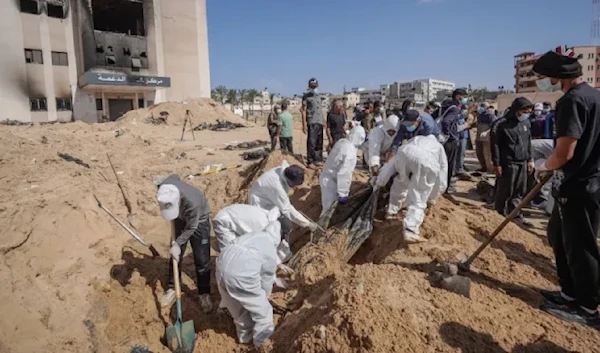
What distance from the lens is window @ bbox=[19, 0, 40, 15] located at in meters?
25.6

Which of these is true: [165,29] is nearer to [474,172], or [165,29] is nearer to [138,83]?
[138,83]

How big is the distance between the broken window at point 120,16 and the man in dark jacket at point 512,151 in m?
32.6

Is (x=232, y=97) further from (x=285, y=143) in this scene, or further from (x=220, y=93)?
(x=285, y=143)

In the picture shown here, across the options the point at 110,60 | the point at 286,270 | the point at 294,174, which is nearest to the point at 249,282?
the point at 286,270

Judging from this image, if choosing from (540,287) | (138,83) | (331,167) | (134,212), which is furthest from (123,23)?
(540,287)

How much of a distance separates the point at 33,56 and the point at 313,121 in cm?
2739

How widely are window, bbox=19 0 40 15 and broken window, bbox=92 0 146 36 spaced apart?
4.12 metres

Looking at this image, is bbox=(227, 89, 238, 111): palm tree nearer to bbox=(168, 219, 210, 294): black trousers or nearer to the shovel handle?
bbox=(168, 219, 210, 294): black trousers

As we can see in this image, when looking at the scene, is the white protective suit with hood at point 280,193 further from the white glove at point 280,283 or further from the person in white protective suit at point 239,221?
the white glove at point 280,283

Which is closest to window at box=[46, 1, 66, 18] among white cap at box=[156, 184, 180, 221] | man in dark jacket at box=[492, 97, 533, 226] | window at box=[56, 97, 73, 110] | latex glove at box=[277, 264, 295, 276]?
window at box=[56, 97, 73, 110]

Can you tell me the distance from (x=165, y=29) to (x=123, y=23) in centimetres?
430

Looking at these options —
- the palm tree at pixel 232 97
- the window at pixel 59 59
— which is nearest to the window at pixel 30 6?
the window at pixel 59 59

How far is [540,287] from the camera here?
3055 mm

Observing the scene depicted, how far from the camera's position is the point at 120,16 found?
3250 centimetres
